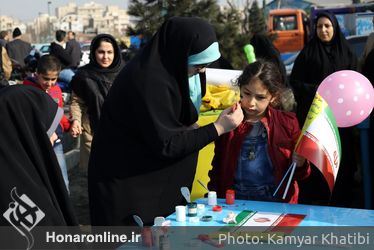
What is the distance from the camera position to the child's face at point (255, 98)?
278cm

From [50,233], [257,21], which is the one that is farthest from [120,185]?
[257,21]

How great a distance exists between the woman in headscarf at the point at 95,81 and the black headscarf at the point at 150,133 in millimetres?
1944

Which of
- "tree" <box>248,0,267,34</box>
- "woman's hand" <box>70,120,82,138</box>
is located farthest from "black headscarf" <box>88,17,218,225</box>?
"tree" <box>248,0,267,34</box>

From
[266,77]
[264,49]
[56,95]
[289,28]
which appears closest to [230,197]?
[266,77]

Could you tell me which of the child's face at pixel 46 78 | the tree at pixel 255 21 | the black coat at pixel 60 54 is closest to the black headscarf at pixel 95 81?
the child's face at pixel 46 78

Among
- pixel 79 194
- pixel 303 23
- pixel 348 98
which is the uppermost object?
pixel 348 98

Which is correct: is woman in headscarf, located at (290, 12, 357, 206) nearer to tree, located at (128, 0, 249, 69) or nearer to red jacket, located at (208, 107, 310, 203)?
red jacket, located at (208, 107, 310, 203)

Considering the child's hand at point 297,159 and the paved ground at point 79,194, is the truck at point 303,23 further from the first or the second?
the child's hand at point 297,159

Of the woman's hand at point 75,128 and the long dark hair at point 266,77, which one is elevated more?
the long dark hair at point 266,77

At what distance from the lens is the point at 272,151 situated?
8.97 feet

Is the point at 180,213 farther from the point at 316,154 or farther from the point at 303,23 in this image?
the point at 303,23

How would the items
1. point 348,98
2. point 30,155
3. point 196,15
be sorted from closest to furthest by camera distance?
1. point 30,155
2. point 348,98
3. point 196,15

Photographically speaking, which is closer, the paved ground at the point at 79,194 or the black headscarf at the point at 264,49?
the paved ground at the point at 79,194

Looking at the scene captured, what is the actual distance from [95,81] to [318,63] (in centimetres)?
185
